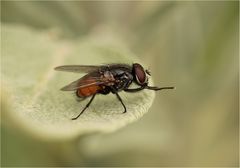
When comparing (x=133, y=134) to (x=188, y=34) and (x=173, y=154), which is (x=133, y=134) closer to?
(x=173, y=154)

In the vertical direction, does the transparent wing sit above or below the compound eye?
below

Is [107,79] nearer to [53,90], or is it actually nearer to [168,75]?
[53,90]

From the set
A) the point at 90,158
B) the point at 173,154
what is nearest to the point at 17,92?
the point at 90,158

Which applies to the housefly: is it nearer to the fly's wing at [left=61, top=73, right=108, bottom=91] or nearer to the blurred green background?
the fly's wing at [left=61, top=73, right=108, bottom=91]

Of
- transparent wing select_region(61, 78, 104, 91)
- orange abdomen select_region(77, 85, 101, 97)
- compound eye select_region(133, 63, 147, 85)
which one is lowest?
orange abdomen select_region(77, 85, 101, 97)

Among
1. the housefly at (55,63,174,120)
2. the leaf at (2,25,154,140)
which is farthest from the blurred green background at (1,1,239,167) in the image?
the housefly at (55,63,174,120)

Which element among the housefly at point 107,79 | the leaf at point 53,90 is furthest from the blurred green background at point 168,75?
the housefly at point 107,79

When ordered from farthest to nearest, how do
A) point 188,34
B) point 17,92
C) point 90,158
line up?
point 188,34 < point 90,158 < point 17,92

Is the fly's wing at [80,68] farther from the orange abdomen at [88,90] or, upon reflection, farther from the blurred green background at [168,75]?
the blurred green background at [168,75]
